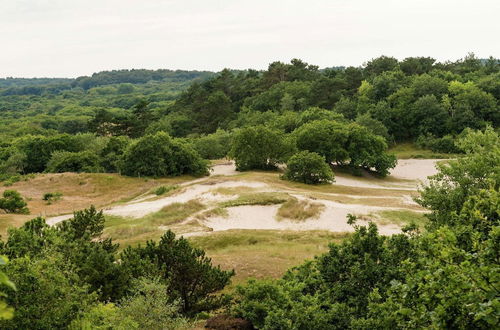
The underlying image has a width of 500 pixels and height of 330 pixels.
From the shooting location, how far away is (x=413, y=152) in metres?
68.4

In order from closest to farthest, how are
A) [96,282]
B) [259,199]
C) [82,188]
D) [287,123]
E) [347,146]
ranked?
[96,282], [259,199], [82,188], [347,146], [287,123]

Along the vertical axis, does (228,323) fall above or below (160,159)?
below

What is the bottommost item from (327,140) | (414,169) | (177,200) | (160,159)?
(414,169)

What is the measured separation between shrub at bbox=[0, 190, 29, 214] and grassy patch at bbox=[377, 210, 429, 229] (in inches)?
1063

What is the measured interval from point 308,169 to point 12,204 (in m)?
25.5

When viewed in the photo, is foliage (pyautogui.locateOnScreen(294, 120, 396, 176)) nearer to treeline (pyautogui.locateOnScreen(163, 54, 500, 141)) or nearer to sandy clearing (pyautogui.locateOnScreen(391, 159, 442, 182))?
sandy clearing (pyautogui.locateOnScreen(391, 159, 442, 182))

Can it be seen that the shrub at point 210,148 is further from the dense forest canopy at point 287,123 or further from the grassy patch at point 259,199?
the grassy patch at point 259,199

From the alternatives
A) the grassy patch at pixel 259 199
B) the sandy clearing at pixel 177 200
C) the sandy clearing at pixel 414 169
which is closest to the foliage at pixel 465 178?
the grassy patch at pixel 259 199

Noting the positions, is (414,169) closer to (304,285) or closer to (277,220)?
(277,220)

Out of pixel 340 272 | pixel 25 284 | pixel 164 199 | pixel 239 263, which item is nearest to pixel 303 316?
pixel 340 272

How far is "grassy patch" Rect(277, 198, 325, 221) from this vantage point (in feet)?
104

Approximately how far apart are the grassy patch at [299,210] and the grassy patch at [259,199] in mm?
911

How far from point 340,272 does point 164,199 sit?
89.1 ft

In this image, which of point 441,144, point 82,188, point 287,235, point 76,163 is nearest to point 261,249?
point 287,235
